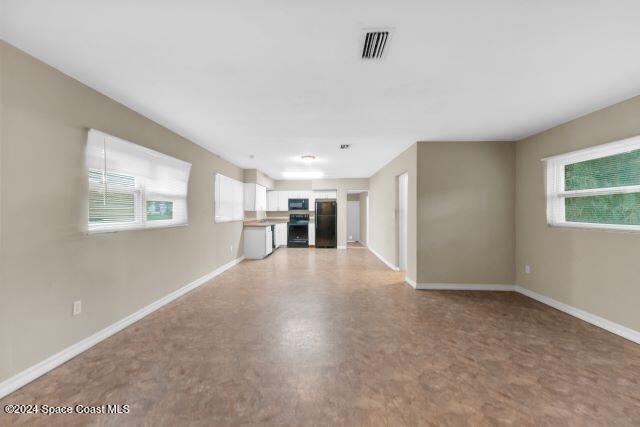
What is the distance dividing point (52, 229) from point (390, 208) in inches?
214

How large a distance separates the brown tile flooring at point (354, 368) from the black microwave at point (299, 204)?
535 centimetres

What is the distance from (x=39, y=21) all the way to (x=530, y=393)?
13.4 feet

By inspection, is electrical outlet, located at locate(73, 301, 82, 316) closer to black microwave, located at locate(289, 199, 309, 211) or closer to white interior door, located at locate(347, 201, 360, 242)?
black microwave, located at locate(289, 199, 309, 211)

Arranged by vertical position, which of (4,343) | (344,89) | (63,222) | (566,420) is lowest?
(566,420)

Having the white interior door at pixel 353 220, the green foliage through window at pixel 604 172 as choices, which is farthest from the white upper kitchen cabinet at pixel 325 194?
the green foliage through window at pixel 604 172

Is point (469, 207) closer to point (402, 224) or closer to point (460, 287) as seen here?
point (460, 287)

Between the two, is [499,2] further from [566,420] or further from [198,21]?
[566,420]

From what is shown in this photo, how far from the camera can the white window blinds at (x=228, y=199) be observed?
5.09 meters

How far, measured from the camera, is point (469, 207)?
4129 mm

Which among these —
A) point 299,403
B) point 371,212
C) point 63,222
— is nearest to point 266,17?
point 63,222

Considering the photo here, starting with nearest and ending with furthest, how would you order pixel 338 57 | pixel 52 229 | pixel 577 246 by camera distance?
pixel 338 57, pixel 52 229, pixel 577 246

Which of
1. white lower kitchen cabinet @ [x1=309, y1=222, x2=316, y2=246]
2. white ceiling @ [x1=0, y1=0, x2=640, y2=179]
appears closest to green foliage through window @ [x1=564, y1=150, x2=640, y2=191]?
white ceiling @ [x1=0, y1=0, x2=640, y2=179]

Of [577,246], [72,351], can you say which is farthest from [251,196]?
[577,246]

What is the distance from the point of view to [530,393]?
5.87ft
